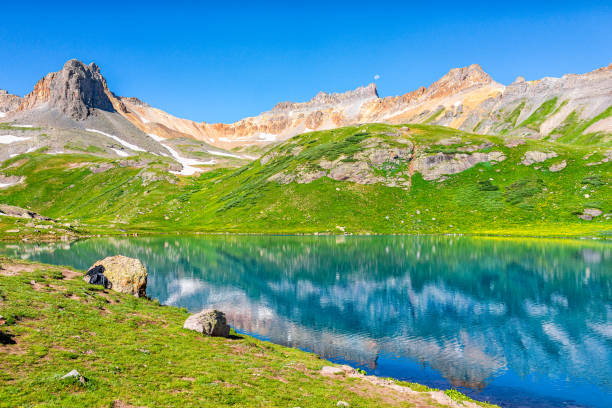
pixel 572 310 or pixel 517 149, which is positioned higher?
pixel 517 149

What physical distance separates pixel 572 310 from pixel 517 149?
556 feet

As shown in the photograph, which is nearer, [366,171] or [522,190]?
[522,190]

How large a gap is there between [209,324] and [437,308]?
3057 centimetres

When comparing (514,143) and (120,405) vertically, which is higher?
(514,143)

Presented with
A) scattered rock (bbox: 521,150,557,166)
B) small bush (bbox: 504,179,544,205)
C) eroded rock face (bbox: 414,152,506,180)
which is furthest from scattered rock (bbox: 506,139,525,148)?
small bush (bbox: 504,179,544,205)

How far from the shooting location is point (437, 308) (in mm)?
47531

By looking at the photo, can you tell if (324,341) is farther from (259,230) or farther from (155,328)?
(259,230)

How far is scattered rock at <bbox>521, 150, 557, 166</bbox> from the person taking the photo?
590ft

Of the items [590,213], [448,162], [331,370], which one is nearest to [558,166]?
[590,213]

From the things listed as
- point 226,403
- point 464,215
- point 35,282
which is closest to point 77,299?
point 35,282

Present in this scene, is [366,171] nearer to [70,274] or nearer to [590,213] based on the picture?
[590,213]

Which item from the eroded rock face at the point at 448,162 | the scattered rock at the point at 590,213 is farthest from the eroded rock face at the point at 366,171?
the scattered rock at the point at 590,213

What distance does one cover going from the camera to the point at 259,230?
16275 cm

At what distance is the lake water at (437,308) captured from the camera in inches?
1134
